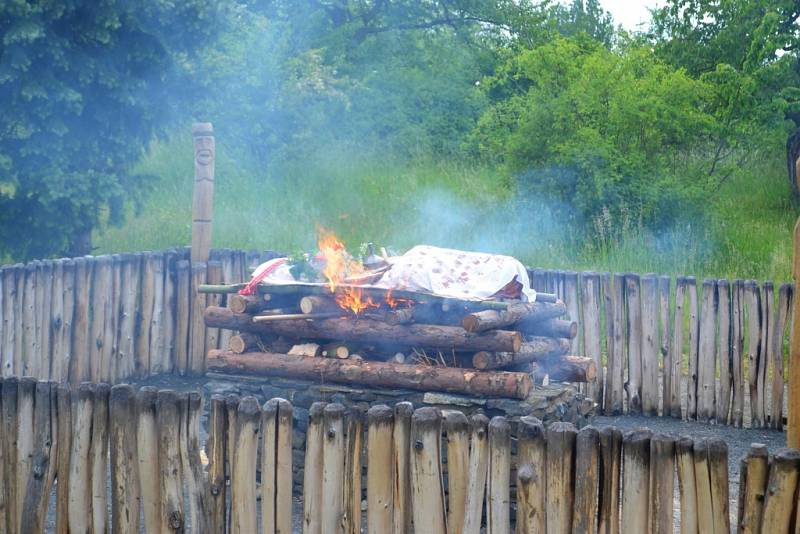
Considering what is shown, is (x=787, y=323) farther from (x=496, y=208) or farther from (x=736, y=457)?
(x=496, y=208)

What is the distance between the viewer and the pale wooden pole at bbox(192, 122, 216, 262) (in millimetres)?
11117

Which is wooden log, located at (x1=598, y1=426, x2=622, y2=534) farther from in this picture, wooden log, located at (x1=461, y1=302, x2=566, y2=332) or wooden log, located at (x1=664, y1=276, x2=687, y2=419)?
wooden log, located at (x1=664, y1=276, x2=687, y2=419)

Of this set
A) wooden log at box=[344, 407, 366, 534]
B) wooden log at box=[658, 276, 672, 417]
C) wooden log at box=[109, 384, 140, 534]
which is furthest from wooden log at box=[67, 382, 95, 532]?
wooden log at box=[658, 276, 672, 417]

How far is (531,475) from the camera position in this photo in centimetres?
477

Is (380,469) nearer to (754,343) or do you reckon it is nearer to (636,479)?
(636,479)

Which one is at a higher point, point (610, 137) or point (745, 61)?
point (745, 61)

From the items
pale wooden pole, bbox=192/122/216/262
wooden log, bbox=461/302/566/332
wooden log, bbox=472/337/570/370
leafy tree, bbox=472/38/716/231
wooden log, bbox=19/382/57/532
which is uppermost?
leafy tree, bbox=472/38/716/231

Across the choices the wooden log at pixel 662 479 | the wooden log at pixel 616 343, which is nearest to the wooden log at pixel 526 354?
the wooden log at pixel 616 343

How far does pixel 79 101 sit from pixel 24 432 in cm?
702

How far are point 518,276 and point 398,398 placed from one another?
1.25 m

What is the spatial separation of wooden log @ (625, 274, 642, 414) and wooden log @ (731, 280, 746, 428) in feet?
2.66

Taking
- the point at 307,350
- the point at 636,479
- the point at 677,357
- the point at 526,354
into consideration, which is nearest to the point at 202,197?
the point at 307,350

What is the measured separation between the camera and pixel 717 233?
48.3ft

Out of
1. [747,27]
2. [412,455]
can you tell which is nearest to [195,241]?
[412,455]
